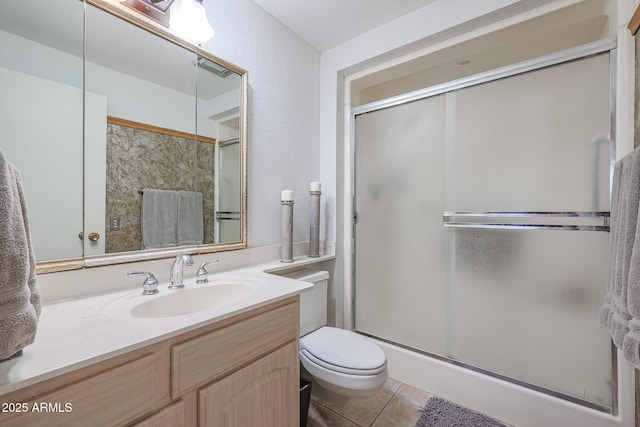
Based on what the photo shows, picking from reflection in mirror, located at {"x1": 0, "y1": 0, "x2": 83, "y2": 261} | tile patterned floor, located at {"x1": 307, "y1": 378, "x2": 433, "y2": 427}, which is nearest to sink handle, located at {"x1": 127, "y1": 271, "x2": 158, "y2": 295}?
reflection in mirror, located at {"x1": 0, "y1": 0, "x2": 83, "y2": 261}

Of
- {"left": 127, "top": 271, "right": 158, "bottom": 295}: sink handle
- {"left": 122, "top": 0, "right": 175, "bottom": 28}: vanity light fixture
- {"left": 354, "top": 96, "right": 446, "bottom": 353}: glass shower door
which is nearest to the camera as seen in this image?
{"left": 127, "top": 271, "right": 158, "bottom": 295}: sink handle

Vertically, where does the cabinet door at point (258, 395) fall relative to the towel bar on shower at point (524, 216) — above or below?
below

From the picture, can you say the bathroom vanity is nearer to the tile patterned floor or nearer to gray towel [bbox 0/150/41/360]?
gray towel [bbox 0/150/41/360]

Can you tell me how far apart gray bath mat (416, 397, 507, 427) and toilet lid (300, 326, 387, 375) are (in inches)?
19.6

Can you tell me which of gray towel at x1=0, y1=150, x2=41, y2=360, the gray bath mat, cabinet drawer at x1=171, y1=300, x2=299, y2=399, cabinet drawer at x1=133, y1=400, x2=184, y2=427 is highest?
gray towel at x1=0, y1=150, x2=41, y2=360

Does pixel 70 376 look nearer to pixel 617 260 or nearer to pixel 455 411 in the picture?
pixel 617 260

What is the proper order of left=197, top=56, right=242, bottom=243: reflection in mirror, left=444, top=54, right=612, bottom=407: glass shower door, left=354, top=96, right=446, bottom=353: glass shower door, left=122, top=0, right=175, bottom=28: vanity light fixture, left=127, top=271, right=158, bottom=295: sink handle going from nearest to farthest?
left=127, top=271, right=158, bottom=295: sink handle
left=122, top=0, right=175, bottom=28: vanity light fixture
left=444, top=54, right=612, bottom=407: glass shower door
left=197, top=56, right=242, bottom=243: reflection in mirror
left=354, top=96, right=446, bottom=353: glass shower door

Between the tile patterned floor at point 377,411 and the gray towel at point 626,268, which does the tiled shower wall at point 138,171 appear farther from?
the gray towel at point 626,268

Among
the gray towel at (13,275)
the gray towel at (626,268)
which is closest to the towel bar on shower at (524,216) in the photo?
the gray towel at (626,268)

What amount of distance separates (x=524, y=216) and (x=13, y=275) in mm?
1846

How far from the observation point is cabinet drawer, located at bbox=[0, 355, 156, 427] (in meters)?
0.54

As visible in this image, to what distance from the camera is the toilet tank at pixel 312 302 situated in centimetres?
154

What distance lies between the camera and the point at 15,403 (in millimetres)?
513

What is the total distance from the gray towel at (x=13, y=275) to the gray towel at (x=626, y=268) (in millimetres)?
1391
